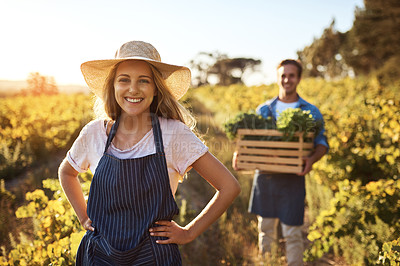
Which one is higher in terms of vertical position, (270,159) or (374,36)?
(374,36)

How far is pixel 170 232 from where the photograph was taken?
134 cm

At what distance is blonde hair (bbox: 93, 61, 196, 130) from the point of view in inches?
62.5

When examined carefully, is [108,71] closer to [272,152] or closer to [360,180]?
[272,152]

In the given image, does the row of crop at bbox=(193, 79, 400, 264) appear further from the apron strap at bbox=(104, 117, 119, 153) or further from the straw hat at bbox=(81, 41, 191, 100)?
the apron strap at bbox=(104, 117, 119, 153)

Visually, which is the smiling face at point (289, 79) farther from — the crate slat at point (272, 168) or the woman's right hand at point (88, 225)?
the woman's right hand at point (88, 225)

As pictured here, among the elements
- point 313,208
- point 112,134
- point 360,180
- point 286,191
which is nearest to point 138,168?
point 112,134

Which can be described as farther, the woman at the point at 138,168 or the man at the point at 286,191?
the man at the point at 286,191

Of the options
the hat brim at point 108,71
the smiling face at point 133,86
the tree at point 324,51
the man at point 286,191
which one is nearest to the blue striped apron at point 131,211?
the smiling face at point 133,86

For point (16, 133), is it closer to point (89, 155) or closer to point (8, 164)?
point (8, 164)

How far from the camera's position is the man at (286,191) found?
2.72 meters

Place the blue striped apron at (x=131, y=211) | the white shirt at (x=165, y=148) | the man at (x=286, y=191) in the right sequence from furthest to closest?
the man at (x=286, y=191) → the white shirt at (x=165, y=148) → the blue striped apron at (x=131, y=211)

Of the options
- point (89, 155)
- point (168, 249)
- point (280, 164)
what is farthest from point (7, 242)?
point (280, 164)

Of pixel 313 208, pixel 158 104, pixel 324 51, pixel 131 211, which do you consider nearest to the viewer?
pixel 131 211

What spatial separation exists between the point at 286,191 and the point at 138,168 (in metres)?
1.81
